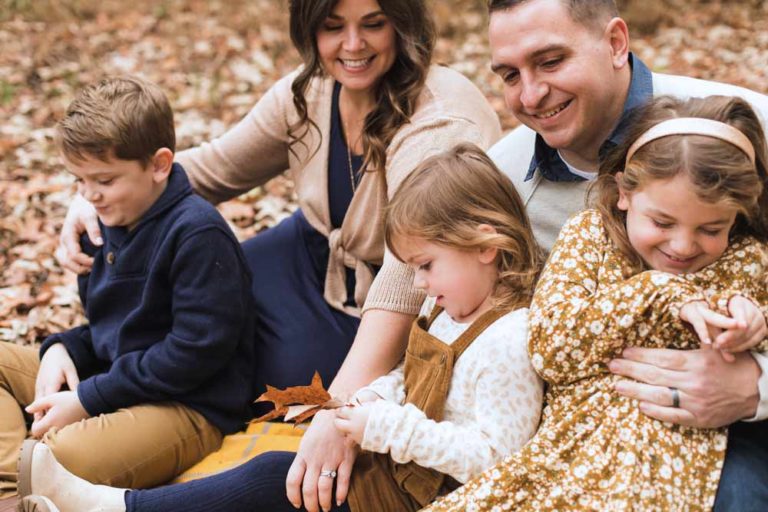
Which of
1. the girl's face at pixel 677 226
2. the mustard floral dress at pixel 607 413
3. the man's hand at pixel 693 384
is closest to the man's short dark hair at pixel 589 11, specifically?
the girl's face at pixel 677 226

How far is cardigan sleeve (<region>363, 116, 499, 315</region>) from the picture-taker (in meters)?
2.88

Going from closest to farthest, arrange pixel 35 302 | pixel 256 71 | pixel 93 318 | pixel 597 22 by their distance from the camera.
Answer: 1. pixel 597 22
2. pixel 93 318
3. pixel 35 302
4. pixel 256 71

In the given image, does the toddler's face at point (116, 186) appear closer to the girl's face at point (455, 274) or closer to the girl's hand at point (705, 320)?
the girl's face at point (455, 274)

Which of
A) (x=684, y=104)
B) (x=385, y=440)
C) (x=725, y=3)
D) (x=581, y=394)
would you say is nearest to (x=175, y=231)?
(x=385, y=440)

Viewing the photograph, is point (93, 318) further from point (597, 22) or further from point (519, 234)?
point (597, 22)

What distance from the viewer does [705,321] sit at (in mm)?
1961

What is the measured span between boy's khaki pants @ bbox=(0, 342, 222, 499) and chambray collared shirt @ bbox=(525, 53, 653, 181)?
4.96 feet

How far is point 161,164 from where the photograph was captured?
9.96 ft

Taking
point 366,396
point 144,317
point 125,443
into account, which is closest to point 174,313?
point 144,317

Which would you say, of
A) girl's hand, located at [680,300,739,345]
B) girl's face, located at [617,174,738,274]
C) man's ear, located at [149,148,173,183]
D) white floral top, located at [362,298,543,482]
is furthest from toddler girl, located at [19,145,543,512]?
man's ear, located at [149,148,173,183]

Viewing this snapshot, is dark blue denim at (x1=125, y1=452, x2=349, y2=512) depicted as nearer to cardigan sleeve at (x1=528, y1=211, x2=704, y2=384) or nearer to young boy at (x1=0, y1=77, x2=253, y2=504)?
young boy at (x1=0, y1=77, x2=253, y2=504)

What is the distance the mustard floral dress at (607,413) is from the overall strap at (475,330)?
14cm

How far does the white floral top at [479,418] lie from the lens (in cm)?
220

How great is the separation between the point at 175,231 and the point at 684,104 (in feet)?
5.70
